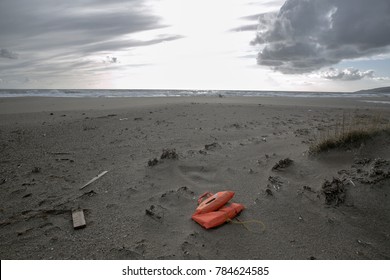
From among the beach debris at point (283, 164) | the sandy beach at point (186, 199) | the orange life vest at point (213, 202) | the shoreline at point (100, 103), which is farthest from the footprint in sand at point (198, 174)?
the shoreline at point (100, 103)

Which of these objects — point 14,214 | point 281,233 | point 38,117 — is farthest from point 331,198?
point 38,117

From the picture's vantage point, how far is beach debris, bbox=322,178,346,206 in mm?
3713

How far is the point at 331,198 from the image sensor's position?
374 centimetres

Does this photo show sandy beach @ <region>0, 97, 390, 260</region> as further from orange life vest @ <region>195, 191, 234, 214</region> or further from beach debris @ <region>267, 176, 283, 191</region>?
orange life vest @ <region>195, 191, 234, 214</region>

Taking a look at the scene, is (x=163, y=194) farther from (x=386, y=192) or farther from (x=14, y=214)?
(x=386, y=192)

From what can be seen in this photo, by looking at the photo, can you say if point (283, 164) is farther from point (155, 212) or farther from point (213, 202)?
point (155, 212)

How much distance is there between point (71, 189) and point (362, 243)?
4.08 meters

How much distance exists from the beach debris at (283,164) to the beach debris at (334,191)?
2.91ft

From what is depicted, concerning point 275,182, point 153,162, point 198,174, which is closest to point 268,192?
point 275,182

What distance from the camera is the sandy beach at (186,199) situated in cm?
303

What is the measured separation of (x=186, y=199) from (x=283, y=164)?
75.5 inches

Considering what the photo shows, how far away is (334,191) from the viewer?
3803 millimetres

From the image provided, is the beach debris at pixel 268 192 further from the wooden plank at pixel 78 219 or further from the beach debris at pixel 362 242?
the wooden plank at pixel 78 219

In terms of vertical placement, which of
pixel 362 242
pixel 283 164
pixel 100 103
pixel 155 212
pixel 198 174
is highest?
pixel 100 103
